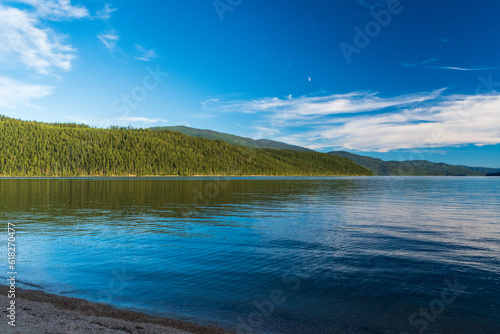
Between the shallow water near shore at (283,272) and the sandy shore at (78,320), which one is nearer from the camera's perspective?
the sandy shore at (78,320)

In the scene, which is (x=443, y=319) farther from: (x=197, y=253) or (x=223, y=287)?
(x=197, y=253)

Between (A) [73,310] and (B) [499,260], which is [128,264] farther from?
(B) [499,260]

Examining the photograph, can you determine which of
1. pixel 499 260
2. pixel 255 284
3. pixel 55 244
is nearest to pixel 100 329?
pixel 255 284

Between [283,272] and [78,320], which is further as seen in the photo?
[283,272]

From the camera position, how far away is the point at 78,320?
36.2ft

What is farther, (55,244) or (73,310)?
(55,244)

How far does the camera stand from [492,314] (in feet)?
40.0

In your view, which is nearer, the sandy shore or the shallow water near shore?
the sandy shore

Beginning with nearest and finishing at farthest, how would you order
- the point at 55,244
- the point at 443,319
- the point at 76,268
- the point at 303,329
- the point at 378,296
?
the point at 303,329 → the point at 443,319 → the point at 378,296 → the point at 76,268 → the point at 55,244

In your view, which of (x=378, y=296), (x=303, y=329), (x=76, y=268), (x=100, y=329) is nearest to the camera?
(x=100, y=329)

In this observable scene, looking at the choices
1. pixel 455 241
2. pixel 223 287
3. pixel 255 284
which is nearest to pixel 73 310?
pixel 223 287

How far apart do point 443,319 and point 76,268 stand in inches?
707

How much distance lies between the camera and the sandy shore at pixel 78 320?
10.2m

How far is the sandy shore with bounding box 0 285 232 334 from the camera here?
10.2 metres
